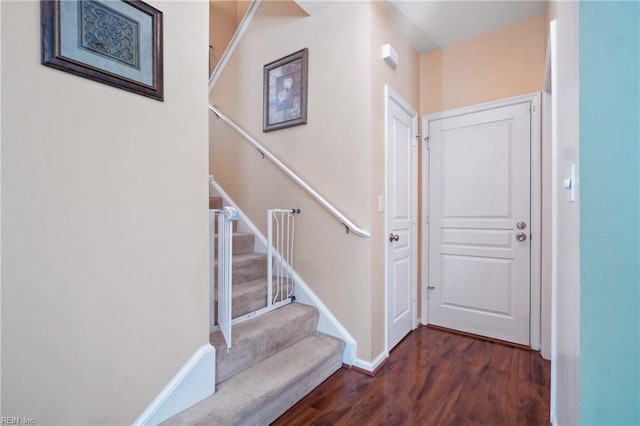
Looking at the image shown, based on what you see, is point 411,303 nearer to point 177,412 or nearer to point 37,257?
point 177,412

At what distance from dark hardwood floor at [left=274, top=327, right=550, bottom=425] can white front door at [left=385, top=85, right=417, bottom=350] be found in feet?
1.11

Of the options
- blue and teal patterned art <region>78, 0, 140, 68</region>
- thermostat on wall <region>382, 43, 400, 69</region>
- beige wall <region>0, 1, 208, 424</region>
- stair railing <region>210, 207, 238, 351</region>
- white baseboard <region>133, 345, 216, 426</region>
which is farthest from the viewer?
thermostat on wall <region>382, 43, 400, 69</region>

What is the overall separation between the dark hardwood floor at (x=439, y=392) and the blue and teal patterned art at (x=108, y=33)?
1.93 meters

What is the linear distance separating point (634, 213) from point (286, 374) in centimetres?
167

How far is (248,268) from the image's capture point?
232cm

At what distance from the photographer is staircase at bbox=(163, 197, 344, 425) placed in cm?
140

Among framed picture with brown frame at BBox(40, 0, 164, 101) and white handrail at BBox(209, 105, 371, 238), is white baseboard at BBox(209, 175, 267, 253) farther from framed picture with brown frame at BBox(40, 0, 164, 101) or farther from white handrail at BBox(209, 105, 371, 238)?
framed picture with brown frame at BBox(40, 0, 164, 101)

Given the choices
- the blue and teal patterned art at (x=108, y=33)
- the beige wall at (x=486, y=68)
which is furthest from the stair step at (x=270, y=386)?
the beige wall at (x=486, y=68)

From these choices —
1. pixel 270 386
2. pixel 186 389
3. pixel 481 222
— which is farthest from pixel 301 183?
pixel 481 222

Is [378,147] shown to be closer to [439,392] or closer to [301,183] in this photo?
[301,183]

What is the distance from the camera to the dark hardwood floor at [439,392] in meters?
1.59

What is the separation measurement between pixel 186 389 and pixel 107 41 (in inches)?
60.3

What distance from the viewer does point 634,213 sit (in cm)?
72

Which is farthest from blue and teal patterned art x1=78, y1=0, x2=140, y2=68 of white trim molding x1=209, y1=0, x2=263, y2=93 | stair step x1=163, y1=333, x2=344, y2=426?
white trim molding x1=209, y1=0, x2=263, y2=93
